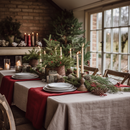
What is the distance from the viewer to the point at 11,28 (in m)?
5.11

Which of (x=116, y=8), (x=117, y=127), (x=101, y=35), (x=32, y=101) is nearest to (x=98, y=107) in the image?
(x=117, y=127)

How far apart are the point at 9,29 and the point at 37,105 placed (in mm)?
3894

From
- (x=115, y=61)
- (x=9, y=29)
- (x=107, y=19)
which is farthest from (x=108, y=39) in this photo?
(x=9, y=29)

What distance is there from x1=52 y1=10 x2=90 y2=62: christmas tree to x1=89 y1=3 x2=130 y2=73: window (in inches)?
12.0

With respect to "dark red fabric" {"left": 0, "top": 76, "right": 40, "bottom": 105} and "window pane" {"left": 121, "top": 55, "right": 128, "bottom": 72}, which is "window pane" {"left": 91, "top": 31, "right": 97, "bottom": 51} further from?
"dark red fabric" {"left": 0, "top": 76, "right": 40, "bottom": 105}

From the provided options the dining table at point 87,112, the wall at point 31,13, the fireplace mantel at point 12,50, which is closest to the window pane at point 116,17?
the wall at point 31,13

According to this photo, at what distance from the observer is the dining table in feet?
4.50

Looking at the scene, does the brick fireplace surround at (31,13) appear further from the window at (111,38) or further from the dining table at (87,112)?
the dining table at (87,112)

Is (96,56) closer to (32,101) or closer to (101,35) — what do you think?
(101,35)

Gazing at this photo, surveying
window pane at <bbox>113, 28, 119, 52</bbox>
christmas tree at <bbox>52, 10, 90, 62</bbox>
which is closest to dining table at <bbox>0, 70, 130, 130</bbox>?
window pane at <bbox>113, 28, 119, 52</bbox>

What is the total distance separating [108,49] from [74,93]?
297 centimetres

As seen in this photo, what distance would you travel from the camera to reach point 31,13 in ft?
18.1

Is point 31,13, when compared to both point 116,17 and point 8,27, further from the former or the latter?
point 116,17

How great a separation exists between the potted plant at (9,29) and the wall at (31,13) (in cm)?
20
